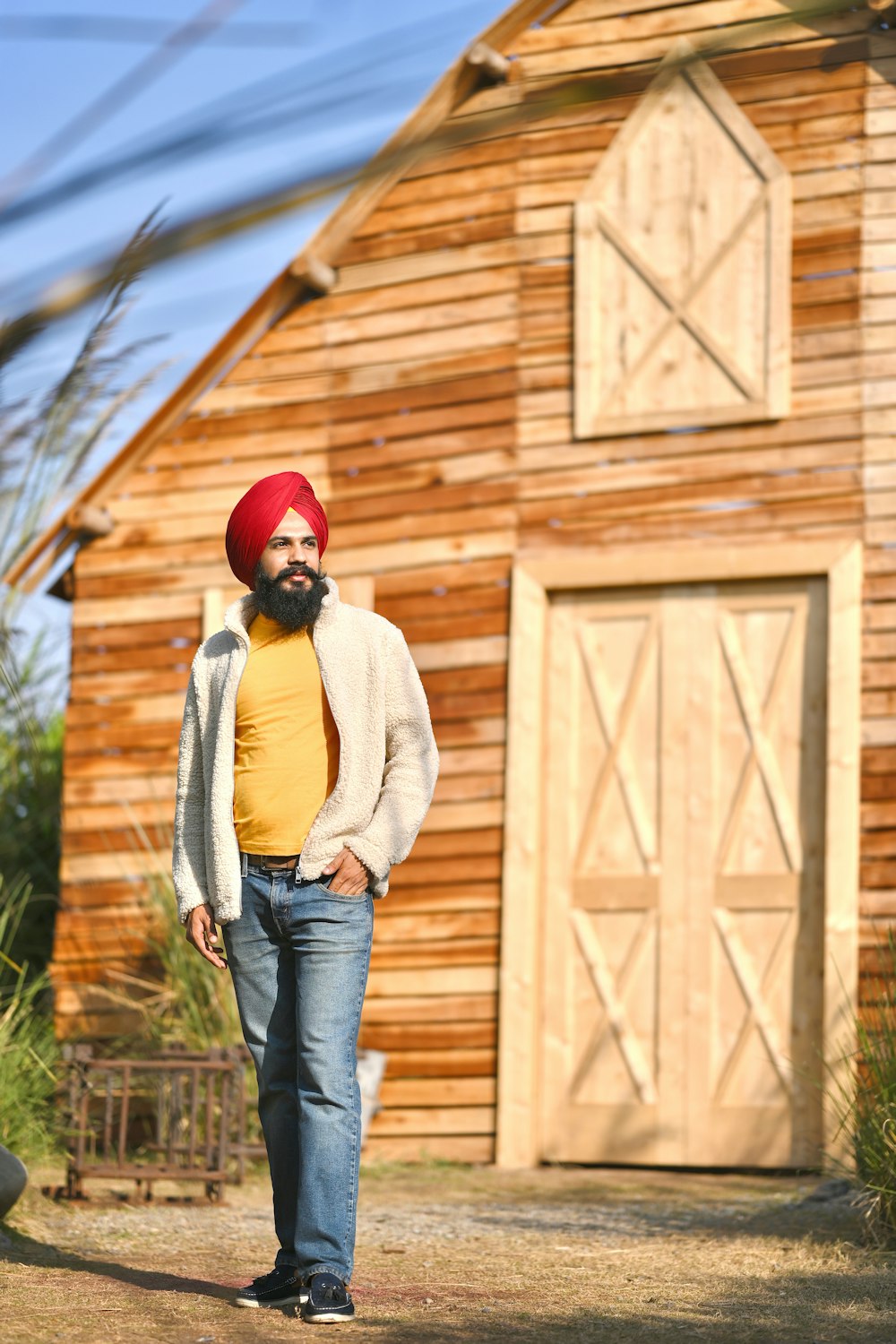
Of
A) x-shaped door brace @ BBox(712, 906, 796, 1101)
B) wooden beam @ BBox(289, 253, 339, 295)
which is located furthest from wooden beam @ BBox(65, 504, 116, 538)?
x-shaped door brace @ BBox(712, 906, 796, 1101)

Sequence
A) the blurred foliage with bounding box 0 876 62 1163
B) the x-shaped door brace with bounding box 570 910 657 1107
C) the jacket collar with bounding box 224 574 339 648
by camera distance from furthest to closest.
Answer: the x-shaped door brace with bounding box 570 910 657 1107, the blurred foliage with bounding box 0 876 62 1163, the jacket collar with bounding box 224 574 339 648

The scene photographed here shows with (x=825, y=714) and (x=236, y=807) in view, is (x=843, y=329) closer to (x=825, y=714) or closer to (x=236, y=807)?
(x=825, y=714)

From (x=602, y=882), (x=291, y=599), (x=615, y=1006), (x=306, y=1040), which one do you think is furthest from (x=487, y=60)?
(x=306, y=1040)

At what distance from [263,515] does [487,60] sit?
535 cm

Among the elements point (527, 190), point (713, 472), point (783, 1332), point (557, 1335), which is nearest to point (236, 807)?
point (557, 1335)

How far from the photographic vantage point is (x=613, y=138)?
27.1 feet

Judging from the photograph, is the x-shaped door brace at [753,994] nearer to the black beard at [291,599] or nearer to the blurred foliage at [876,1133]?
the blurred foliage at [876,1133]

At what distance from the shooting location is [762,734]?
24.7 ft

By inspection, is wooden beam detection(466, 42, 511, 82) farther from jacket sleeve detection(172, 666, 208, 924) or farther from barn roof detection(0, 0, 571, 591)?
jacket sleeve detection(172, 666, 208, 924)

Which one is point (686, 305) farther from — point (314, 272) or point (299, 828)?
point (299, 828)

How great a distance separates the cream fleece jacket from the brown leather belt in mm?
45

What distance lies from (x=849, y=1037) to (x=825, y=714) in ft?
4.65

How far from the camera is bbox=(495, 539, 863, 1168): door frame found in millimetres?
7141

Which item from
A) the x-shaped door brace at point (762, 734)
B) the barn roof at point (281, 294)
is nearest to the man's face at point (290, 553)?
the x-shaped door brace at point (762, 734)
